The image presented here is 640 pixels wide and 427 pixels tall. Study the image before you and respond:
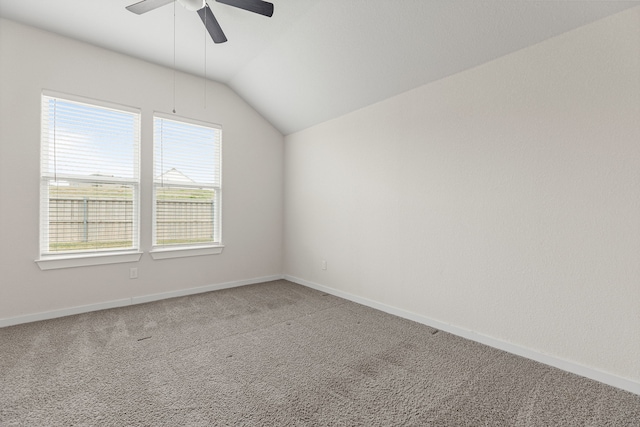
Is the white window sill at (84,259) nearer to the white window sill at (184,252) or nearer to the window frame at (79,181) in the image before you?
the window frame at (79,181)

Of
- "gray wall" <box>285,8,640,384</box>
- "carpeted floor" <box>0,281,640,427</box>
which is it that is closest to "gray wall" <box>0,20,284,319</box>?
"carpeted floor" <box>0,281,640,427</box>

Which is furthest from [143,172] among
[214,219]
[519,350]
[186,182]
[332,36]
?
[519,350]

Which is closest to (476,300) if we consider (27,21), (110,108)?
(110,108)

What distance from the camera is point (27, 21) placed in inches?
111

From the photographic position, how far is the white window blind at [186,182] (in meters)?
3.72

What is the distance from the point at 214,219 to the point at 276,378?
2.70 meters

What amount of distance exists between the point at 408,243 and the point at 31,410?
9.69 feet

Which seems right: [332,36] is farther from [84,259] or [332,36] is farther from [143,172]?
[84,259]

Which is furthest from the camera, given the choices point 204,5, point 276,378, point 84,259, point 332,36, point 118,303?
point 118,303

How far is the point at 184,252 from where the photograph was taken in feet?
12.6

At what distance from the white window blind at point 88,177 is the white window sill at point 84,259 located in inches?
3.3

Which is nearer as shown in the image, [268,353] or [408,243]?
[268,353]

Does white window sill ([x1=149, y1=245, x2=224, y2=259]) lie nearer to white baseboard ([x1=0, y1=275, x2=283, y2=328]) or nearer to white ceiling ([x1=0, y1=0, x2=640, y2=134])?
white baseboard ([x1=0, y1=275, x2=283, y2=328])

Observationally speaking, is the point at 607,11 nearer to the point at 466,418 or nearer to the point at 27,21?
the point at 466,418
